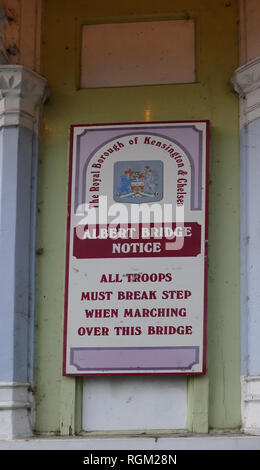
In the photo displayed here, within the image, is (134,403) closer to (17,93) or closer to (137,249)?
(137,249)

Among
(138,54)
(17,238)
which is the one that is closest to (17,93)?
(138,54)

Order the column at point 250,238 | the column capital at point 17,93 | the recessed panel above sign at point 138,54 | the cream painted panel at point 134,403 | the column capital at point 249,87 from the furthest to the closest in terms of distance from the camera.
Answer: the recessed panel above sign at point 138,54 → the column capital at point 17,93 → the column capital at point 249,87 → the cream painted panel at point 134,403 → the column at point 250,238

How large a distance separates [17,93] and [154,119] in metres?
0.96

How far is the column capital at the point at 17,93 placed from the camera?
8.02 m

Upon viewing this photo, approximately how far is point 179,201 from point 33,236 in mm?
1030

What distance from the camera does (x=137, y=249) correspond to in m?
7.79

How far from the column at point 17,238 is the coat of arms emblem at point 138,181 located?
601 mm

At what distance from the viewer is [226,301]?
7730 mm

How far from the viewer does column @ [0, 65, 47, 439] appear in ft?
24.9

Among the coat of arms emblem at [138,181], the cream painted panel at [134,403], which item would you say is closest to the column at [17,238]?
the cream painted panel at [134,403]

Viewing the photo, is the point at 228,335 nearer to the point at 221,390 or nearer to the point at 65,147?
the point at 221,390

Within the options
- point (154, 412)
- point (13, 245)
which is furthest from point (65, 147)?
point (154, 412)

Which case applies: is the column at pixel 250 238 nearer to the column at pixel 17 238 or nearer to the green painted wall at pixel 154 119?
the green painted wall at pixel 154 119

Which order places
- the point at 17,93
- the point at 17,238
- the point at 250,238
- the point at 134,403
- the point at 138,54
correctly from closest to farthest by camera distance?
the point at 134,403 < the point at 250,238 < the point at 17,238 < the point at 17,93 < the point at 138,54
